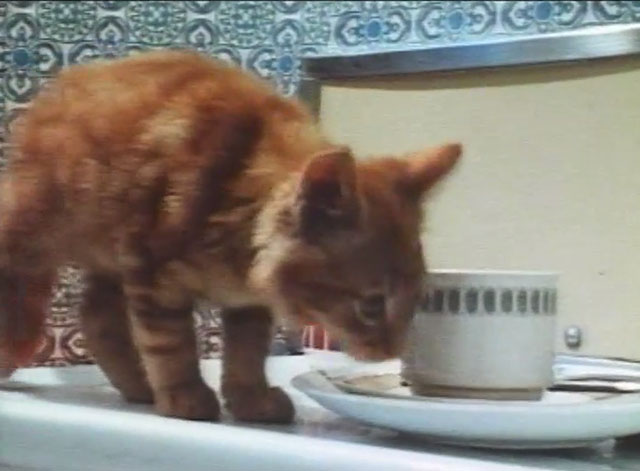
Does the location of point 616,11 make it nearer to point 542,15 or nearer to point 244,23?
point 542,15

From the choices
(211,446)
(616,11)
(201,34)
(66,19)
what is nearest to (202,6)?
(201,34)

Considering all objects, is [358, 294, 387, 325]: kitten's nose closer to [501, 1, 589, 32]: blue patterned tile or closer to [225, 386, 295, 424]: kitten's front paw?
[225, 386, 295, 424]: kitten's front paw

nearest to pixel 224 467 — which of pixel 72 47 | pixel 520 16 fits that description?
pixel 72 47

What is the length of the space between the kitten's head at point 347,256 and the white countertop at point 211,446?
6 centimetres

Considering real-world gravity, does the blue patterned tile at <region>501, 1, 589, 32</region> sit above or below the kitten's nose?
above

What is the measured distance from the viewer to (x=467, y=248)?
42.1 inches

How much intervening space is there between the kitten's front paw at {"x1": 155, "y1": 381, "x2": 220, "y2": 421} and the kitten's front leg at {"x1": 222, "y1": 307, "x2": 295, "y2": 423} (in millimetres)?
23

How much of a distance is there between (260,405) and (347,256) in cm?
13

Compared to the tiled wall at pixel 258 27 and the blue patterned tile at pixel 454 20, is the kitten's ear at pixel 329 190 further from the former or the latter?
the blue patterned tile at pixel 454 20

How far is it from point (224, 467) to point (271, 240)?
12cm

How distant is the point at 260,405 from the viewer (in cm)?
72

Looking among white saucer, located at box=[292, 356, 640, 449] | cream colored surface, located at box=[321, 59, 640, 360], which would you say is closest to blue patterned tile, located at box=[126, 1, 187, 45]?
cream colored surface, located at box=[321, 59, 640, 360]

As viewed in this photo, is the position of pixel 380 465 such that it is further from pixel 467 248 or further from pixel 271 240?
pixel 467 248

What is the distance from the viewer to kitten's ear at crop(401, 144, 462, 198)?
701 millimetres
